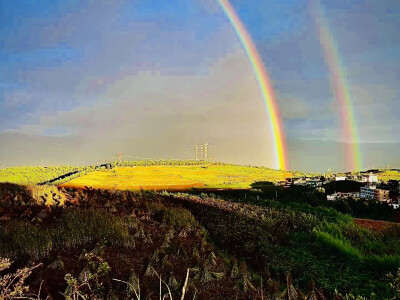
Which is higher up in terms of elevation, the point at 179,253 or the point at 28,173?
the point at 28,173

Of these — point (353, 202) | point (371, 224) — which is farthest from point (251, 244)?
point (353, 202)

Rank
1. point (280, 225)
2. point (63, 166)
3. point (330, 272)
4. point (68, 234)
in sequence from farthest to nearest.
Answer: point (63, 166) < point (280, 225) < point (330, 272) < point (68, 234)

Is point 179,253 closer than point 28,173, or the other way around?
point 179,253

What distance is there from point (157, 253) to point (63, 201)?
7.27 metres

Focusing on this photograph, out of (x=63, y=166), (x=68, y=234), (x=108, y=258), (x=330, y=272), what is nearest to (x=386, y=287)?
(x=330, y=272)

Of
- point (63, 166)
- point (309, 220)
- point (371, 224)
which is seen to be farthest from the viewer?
point (63, 166)

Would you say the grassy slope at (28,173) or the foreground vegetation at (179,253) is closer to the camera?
the foreground vegetation at (179,253)

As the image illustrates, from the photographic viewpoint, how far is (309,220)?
18.3 m

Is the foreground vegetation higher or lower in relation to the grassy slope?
lower

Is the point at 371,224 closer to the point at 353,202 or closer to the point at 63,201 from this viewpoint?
the point at 353,202

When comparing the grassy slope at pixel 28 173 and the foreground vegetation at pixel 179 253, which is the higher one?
the grassy slope at pixel 28 173

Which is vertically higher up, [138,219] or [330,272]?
[138,219]

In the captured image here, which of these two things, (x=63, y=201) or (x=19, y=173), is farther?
(x=19, y=173)

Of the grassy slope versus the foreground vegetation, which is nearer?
the foreground vegetation
